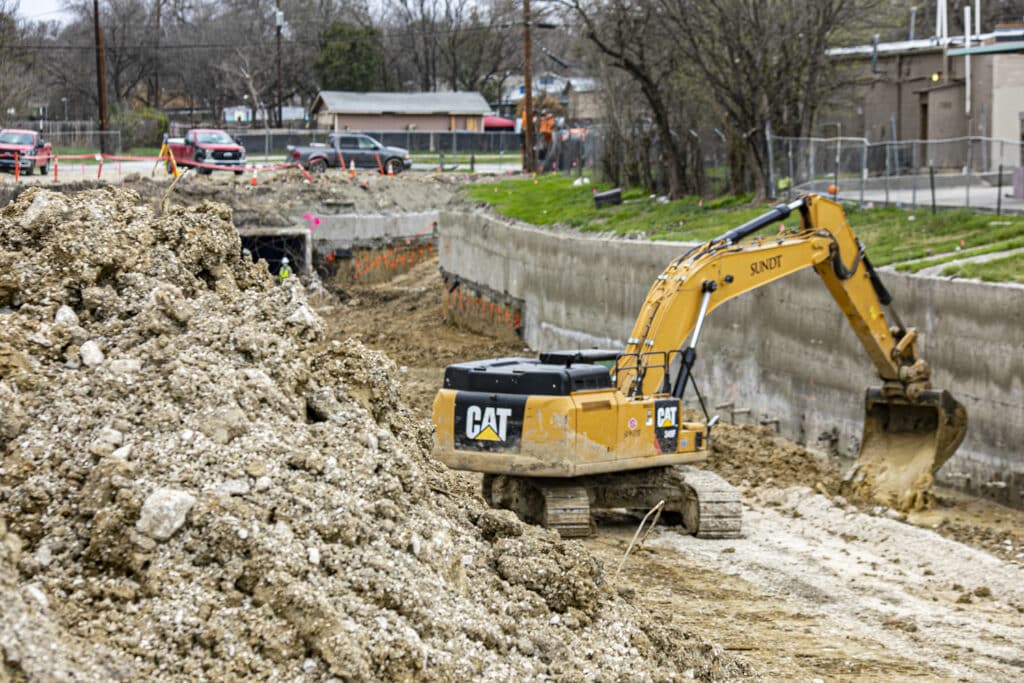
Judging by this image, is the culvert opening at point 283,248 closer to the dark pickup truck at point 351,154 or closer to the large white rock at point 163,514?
the dark pickup truck at point 351,154

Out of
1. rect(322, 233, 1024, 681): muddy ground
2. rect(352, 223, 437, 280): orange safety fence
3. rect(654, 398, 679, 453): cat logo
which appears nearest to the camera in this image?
rect(322, 233, 1024, 681): muddy ground

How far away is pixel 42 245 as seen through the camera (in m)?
7.91

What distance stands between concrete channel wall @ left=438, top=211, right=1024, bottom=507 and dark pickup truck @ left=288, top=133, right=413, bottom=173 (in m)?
22.1

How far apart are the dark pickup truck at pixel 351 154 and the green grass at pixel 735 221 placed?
32.2 ft

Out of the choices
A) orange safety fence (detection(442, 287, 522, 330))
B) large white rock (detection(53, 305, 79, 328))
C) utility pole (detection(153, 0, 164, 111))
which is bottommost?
orange safety fence (detection(442, 287, 522, 330))

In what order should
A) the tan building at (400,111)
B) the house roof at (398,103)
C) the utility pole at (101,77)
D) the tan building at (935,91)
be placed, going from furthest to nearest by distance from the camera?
the tan building at (400,111) < the house roof at (398,103) < the utility pole at (101,77) < the tan building at (935,91)

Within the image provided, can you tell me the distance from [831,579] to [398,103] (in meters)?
66.0

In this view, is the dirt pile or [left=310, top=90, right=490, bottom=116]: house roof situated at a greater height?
[left=310, top=90, right=490, bottom=116]: house roof

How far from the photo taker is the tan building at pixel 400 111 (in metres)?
74.1

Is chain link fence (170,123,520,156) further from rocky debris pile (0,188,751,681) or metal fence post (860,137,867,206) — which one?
rocky debris pile (0,188,751,681)

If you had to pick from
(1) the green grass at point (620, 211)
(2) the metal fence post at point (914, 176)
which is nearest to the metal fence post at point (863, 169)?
(2) the metal fence post at point (914, 176)

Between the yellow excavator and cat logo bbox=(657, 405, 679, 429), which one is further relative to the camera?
cat logo bbox=(657, 405, 679, 429)

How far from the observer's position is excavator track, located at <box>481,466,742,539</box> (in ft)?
44.0

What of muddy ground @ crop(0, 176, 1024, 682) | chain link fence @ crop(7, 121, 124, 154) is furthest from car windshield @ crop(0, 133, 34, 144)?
muddy ground @ crop(0, 176, 1024, 682)
